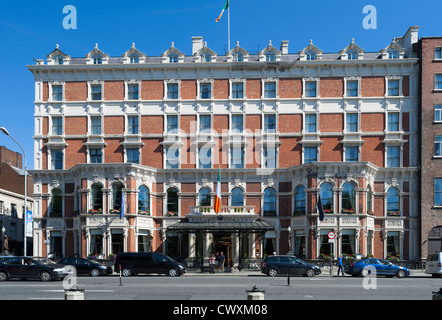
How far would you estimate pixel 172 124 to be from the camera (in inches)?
1823

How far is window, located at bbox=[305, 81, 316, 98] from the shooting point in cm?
4616

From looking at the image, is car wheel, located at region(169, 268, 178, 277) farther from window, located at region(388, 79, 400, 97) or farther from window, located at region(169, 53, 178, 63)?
window, located at region(388, 79, 400, 97)

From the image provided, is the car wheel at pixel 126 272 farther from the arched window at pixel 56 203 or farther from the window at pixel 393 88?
the window at pixel 393 88

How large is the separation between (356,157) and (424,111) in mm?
7392

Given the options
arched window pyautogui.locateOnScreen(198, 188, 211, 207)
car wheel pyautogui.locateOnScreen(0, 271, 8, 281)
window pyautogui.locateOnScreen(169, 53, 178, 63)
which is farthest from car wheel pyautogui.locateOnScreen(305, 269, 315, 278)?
window pyautogui.locateOnScreen(169, 53, 178, 63)

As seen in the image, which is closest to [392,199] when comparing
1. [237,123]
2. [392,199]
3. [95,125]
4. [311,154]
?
[392,199]

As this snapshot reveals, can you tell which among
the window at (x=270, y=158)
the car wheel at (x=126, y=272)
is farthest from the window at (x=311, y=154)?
the car wheel at (x=126, y=272)

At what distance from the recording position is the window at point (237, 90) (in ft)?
152

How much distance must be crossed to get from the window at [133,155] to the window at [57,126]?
6975 mm

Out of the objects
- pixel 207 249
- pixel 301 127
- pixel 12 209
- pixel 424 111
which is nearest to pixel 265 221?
pixel 207 249

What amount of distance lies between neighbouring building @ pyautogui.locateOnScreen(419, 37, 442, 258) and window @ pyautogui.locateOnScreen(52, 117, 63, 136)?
112 feet

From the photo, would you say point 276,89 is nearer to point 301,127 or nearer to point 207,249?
point 301,127

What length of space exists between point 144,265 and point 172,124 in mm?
17123

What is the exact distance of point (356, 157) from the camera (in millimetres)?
45438
